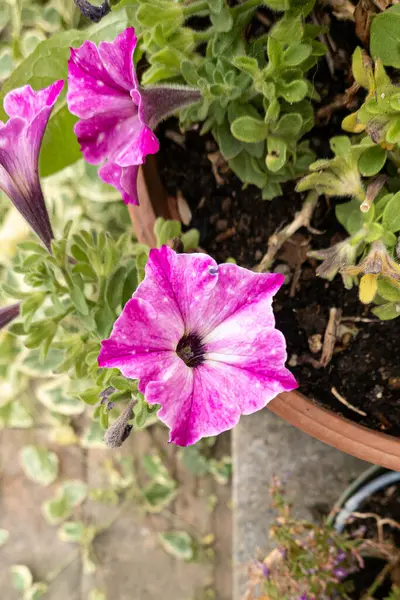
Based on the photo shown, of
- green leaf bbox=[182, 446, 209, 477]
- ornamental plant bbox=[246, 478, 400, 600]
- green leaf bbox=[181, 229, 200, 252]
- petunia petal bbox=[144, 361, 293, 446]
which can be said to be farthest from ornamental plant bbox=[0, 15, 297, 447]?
green leaf bbox=[182, 446, 209, 477]

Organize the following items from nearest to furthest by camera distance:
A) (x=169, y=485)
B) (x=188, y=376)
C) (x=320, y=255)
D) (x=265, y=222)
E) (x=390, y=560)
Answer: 1. (x=188, y=376)
2. (x=320, y=255)
3. (x=265, y=222)
4. (x=390, y=560)
5. (x=169, y=485)

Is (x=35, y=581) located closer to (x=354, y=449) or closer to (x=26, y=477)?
(x=26, y=477)

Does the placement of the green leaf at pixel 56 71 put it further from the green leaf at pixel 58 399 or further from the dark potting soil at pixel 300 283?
the green leaf at pixel 58 399

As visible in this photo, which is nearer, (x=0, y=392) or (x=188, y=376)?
(x=188, y=376)

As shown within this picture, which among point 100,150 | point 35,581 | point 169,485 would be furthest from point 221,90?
point 35,581

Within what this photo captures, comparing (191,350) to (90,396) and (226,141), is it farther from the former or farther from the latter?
(226,141)

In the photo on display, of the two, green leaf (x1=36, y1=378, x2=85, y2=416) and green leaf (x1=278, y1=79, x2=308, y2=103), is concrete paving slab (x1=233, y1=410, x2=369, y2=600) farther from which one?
green leaf (x1=278, y1=79, x2=308, y2=103)

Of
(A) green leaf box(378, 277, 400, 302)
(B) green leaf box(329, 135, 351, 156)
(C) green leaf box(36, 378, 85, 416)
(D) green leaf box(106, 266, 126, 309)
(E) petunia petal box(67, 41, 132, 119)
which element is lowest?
(C) green leaf box(36, 378, 85, 416)
